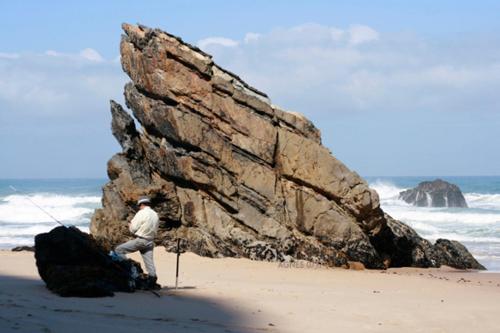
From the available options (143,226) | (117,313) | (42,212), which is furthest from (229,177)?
(42,212)

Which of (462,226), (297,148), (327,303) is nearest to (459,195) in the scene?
(462,226)

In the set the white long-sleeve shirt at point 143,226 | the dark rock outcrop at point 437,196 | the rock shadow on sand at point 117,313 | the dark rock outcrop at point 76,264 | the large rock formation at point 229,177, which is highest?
the dark rock outcrop at point 437,196

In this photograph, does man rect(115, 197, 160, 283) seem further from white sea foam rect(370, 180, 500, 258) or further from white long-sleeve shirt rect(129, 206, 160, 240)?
white sea foam rect(370, 180, 500, 258)

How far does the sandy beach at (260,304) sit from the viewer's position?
364 inches

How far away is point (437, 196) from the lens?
194ft

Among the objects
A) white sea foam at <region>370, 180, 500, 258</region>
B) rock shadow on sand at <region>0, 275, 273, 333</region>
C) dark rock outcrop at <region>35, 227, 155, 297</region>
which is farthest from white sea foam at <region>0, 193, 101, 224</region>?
rock shadow on sand at <region>0, 275, 273, 333</region>

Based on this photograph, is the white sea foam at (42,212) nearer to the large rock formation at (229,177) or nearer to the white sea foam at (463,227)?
the white sea foam at (463,227)

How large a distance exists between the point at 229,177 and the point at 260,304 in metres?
7.97

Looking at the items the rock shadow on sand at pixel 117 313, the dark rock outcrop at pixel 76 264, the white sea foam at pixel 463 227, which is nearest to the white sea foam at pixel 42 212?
the white sea foam at pixel 463 227

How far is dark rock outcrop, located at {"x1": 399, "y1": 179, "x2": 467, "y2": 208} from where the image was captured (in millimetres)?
59031

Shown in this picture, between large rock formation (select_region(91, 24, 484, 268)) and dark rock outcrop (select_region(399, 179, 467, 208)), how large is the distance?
1582 inches

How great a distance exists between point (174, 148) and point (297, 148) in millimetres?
2975

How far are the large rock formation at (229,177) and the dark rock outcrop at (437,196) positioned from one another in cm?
4019

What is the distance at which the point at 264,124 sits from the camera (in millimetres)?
19719
